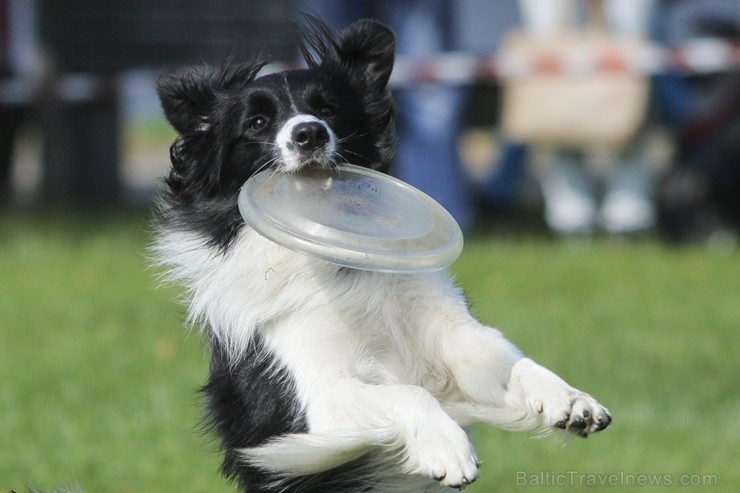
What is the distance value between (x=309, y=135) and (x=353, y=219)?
301 millimetres

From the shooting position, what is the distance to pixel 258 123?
4.13 meters

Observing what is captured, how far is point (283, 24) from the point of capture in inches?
598

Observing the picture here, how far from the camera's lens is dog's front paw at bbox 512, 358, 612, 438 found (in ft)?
11.6

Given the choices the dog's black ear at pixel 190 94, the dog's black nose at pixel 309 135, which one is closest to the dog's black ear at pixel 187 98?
the dog's black ear at pixel 190 94

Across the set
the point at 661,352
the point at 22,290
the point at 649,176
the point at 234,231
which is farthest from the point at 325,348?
the point at 649,176

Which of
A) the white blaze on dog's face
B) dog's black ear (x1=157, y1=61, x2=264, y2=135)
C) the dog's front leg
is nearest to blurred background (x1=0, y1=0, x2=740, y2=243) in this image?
dog's black ear (x1=157, y1=61, x2=264, y2=135)

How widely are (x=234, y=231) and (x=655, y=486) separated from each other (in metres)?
2.14

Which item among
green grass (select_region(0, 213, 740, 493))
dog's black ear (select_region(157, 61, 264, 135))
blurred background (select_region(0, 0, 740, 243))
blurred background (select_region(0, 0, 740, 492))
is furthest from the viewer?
blurred background (select_region(0, 0, 740, 243))

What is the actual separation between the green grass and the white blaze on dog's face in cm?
86

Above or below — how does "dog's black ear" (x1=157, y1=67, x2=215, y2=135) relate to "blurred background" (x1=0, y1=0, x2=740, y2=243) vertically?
above

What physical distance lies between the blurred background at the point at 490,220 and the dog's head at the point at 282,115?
24 cm

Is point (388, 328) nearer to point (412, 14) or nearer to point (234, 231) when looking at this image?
point (234, 231)

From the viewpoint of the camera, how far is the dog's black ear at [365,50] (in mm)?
4363

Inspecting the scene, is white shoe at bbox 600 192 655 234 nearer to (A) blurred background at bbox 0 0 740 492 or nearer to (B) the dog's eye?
(A) blurred background at bbox 0 0 740 492
